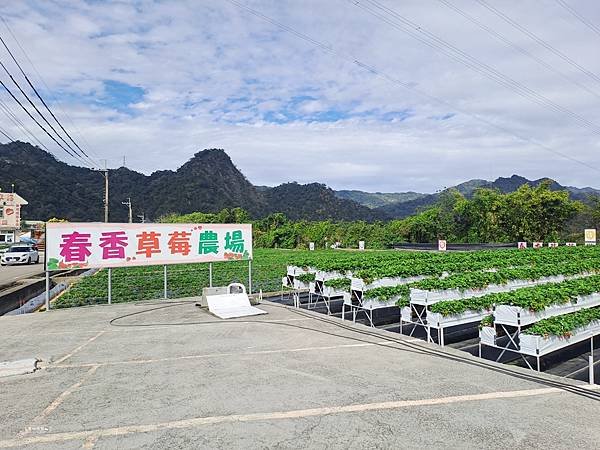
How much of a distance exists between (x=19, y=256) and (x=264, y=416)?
3036 centimetres

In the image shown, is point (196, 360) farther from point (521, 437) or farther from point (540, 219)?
point (540, 219)

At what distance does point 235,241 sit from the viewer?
14969 mm

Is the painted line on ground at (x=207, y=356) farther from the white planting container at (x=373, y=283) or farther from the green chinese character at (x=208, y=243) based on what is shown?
the green chinese character at (x=208, y=243)

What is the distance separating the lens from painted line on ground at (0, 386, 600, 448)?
4660mm

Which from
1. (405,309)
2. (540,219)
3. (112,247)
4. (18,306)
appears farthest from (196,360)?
(540,219)

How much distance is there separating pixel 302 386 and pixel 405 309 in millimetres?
4339

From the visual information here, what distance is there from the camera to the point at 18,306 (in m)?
16.1

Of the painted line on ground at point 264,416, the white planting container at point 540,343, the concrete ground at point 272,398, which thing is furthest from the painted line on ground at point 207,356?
the painted line on ground at point 264,416

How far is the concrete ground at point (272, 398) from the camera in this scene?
4.63 metres

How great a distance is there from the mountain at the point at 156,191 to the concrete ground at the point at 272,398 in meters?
70.5

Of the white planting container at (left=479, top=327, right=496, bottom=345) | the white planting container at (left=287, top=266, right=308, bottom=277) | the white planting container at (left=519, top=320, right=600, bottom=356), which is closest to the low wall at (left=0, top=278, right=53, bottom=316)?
the white planting container at (left=287, top=266, right=308, bottom=277)

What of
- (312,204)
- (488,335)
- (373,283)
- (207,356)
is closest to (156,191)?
(312,204)

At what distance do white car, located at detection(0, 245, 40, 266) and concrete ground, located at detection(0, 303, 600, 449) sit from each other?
2411 cm

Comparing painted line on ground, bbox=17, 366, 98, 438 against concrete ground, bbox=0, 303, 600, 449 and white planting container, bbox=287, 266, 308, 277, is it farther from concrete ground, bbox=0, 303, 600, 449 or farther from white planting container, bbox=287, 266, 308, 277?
white planting container, bbox=287, 266, 308, 277
